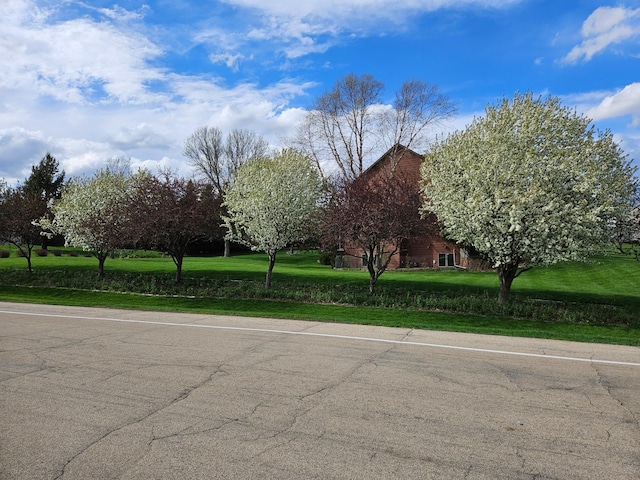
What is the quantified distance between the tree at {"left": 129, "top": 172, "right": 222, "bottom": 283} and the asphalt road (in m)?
11.9

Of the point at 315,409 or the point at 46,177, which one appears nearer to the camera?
the point at 315,409

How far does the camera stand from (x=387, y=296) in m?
19.4

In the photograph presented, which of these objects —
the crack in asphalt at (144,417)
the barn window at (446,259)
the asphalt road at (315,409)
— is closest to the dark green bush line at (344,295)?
the asphalt road at (315,409)

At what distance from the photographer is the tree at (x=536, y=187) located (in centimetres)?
1572

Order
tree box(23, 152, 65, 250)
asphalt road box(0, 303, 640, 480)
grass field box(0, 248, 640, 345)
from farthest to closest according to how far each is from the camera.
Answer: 1. tree box(23, 152, 65, 250)
2. grass field box(0, 248, 640, 345)
3. asphalt road box(0, 303, 640, 480)

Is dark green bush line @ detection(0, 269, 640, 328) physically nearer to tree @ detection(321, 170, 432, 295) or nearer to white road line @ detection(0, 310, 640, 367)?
tree @ detection(321, 170, 432, 295)

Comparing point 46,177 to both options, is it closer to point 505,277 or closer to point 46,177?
point 46,177

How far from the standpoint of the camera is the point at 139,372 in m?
7.67

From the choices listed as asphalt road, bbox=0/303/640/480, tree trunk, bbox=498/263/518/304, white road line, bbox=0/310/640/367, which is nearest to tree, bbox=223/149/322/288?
tree trunk, bbox=498/263/518/304

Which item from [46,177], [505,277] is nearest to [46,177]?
[46,177]

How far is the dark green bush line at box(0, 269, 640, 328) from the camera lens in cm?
1642

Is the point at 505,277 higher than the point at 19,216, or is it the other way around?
the point at 19,216

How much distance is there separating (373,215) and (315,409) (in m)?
13.1

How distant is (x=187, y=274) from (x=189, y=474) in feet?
80.3
